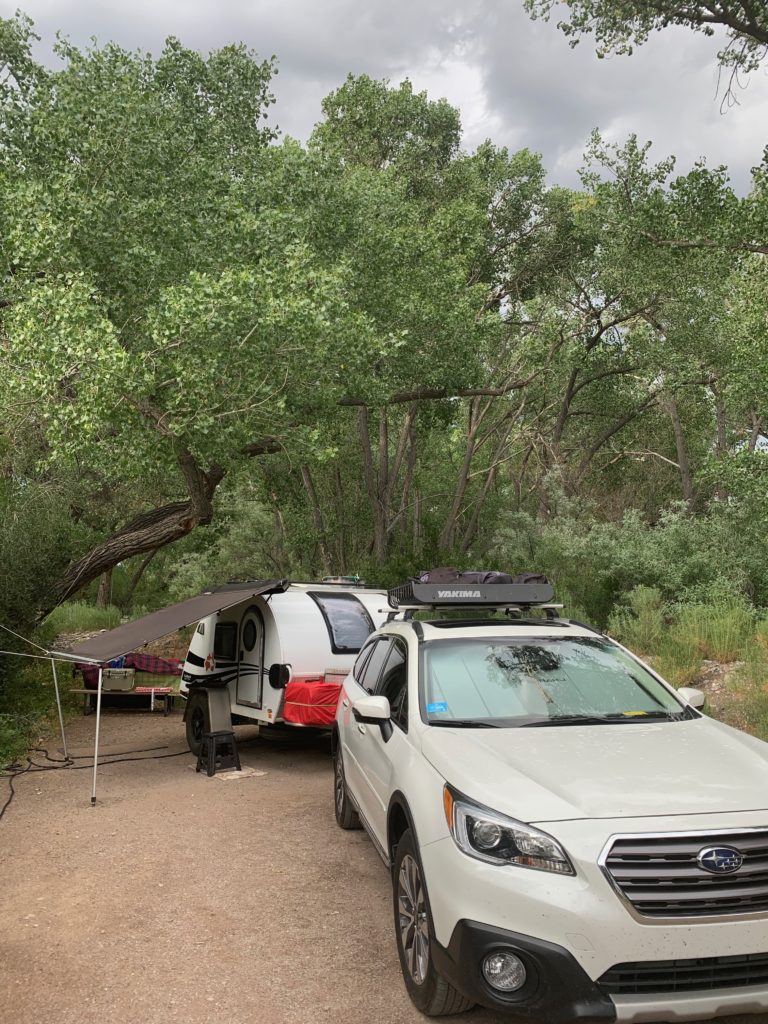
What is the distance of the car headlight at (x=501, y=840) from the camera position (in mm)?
3348

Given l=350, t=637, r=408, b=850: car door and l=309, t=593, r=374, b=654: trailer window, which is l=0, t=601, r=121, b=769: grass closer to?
l=309, t=593, r=374, b=654: trailer window

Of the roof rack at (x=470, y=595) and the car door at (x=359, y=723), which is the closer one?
the car door at (x=359, y=723)

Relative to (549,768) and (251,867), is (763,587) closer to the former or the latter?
(251,867)

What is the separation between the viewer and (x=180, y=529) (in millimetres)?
15609

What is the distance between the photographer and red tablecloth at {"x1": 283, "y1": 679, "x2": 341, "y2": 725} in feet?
31.4

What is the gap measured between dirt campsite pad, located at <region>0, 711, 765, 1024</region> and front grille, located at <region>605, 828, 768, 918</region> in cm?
119

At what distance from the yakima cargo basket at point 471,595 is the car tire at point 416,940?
183 cm

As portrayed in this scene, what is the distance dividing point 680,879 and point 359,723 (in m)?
2.89

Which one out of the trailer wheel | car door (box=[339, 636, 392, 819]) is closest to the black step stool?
the trailer wheel

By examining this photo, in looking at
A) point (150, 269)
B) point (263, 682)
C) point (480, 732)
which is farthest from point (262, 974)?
point (150, 269)

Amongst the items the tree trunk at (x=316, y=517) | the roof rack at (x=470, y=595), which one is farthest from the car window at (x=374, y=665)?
the tree trunk at (x=316, y=517)

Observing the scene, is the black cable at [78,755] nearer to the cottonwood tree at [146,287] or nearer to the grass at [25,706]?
the grass at [25,706]

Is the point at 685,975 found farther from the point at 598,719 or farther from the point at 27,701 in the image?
the point at 27,701

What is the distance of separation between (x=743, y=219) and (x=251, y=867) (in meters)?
11.5
